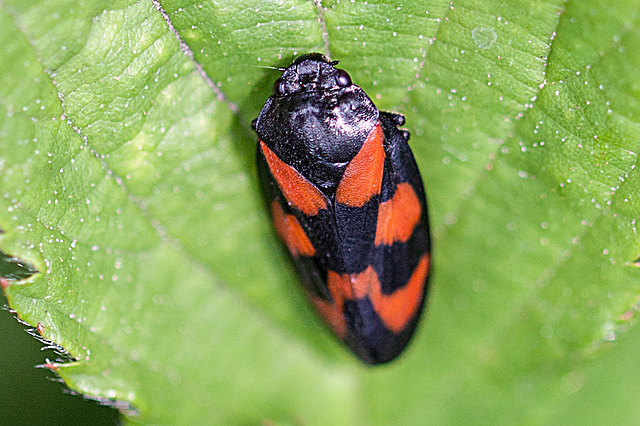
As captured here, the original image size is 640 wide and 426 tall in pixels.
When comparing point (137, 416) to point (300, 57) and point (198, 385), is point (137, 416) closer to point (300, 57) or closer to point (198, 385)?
point (198, 385)

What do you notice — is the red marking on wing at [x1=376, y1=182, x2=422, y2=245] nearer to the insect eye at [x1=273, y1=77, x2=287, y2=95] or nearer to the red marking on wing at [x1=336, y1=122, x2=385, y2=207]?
the red marking on wing at [x1=336, y1=122, x2=385, y2=207]

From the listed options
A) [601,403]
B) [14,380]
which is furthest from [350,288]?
[14,380]

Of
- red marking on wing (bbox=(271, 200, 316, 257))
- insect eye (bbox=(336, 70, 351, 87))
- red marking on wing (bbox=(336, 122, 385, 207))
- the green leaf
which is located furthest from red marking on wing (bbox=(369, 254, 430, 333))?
insect eye (bbox=(336, 70, 351, 87))

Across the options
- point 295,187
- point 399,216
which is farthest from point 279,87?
point 399,216

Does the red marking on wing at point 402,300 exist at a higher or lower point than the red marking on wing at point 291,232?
lower

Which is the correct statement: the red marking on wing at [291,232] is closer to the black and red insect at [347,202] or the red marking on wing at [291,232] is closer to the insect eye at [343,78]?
the black and red insect at [347,202]

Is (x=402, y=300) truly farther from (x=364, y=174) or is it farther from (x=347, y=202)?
(x=364, y=174)

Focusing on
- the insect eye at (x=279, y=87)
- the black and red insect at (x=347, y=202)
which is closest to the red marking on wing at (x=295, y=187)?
the black and red insect at (x=347, y=202)
